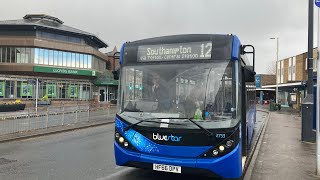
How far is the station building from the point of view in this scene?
51.1 meters

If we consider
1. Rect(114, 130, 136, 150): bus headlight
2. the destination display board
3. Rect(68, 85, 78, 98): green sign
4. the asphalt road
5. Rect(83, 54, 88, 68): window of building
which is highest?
Rect(83, 54, 88, 68): window of building

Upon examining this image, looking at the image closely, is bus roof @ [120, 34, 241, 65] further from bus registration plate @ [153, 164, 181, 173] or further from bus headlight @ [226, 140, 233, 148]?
bus registration plate @ [153, 164, 181, 173]

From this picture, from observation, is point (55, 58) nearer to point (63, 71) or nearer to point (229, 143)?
point (63, 71)

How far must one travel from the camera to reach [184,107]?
253 inches

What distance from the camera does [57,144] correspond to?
12836 mm

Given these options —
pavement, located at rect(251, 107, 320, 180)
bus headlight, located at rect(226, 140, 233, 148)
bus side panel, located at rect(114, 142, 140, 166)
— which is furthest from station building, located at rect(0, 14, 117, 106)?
bus headlight, located at rect(226, 140, 233, 148)

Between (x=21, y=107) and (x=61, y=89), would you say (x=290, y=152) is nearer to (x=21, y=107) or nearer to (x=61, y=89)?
(x=21, y=107)

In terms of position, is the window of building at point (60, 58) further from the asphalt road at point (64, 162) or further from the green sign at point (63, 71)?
the asphalt road at point (64, 162)

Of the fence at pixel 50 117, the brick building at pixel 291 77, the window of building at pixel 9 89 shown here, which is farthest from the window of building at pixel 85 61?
the fence at pixel 50 117

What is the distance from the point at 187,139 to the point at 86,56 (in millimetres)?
56033

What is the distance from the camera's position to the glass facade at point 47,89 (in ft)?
159

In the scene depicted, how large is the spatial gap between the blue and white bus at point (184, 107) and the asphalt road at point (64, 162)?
1.29m

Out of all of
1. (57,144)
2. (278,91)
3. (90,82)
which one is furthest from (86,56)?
(57,144)

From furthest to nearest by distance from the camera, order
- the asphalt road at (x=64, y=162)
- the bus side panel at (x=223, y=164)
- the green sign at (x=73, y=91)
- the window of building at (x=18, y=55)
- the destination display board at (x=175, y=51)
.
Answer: the green sign at (x=73, y=91) < the window of building at (x=18, y=55) < the asphalt road at (x=64, y=162) < the destination display board at (x=175, y=51) < the bus side panel at (x=223, y=164)
